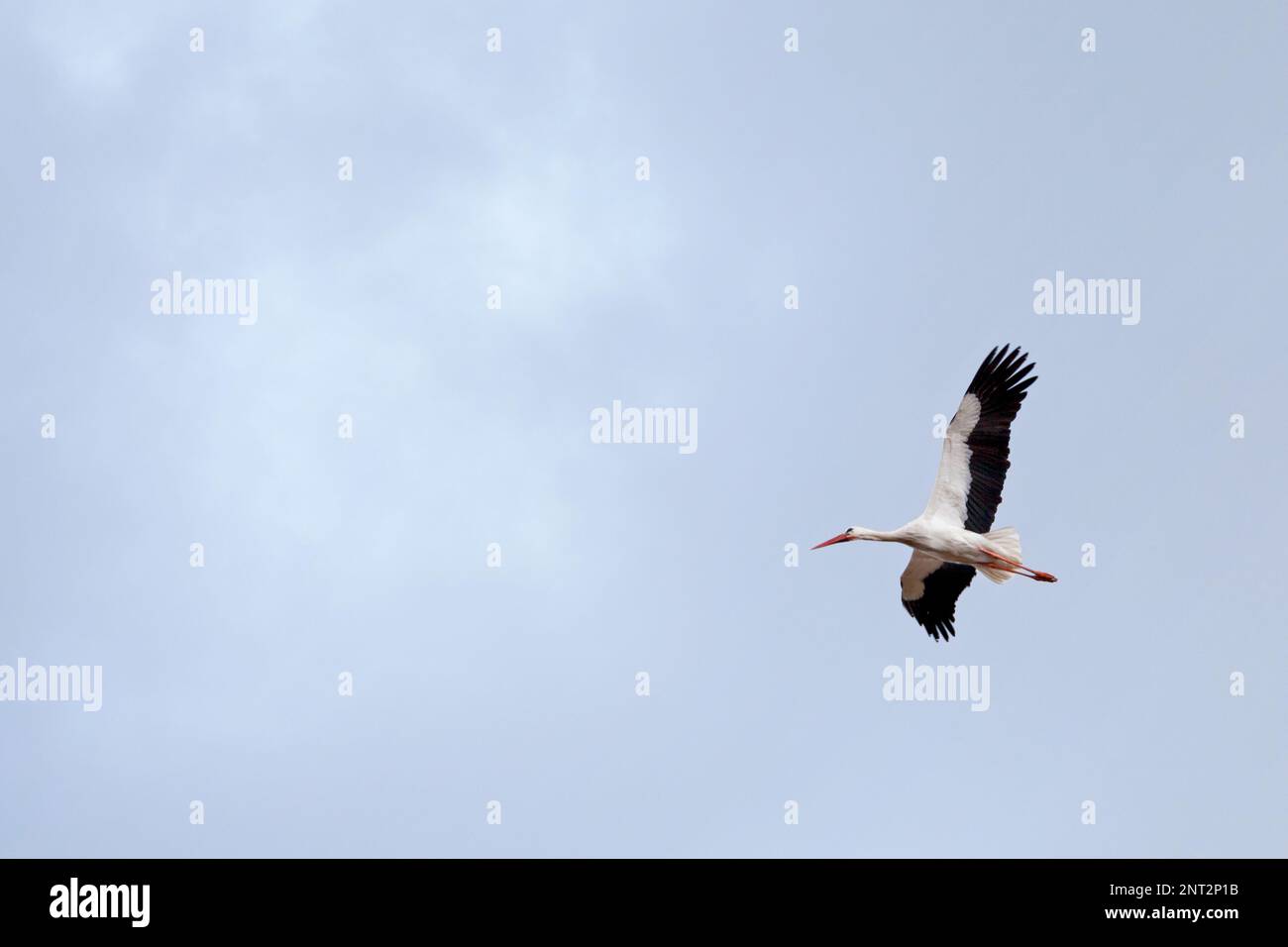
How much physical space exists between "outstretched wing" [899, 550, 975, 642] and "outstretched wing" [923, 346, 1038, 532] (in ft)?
6.99

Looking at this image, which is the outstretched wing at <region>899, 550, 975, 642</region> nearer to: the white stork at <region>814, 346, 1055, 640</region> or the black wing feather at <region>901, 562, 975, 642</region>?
the black wing feather at <region>901, 562, 975, 642</region>

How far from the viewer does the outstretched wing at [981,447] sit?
2689cm

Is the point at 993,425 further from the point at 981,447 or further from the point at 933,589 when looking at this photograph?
the point at 933,589

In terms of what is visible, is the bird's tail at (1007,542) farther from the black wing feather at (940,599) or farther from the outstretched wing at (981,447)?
the black wing feather at (940,599)

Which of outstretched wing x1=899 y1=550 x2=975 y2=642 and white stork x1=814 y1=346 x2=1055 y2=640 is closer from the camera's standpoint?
white stork x1=814 y1=346 x2=1055 y2=640

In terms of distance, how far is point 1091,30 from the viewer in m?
34.9

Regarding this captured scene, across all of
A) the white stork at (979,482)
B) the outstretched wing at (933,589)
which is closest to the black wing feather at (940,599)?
the outstretched wing at (933,589)

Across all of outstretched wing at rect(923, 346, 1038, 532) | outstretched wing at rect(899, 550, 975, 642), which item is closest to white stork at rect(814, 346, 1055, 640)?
outstretched wing at rect(923, 346, 1038, 532)

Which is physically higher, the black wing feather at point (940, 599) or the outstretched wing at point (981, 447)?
the outstretched wing at point (981, 447)

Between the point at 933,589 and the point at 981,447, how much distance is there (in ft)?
12.2

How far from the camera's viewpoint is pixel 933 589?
29875mm

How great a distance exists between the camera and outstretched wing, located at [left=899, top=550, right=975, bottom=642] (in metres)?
29.5
